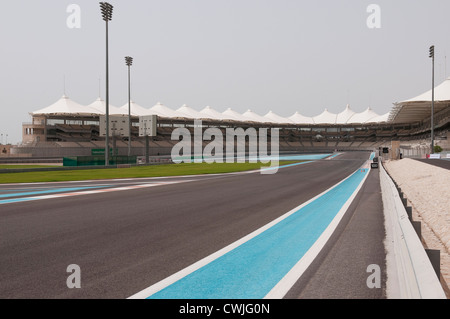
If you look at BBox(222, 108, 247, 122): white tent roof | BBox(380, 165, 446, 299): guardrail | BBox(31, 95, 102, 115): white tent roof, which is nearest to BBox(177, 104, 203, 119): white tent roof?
BBox(222, 108, 247, 122): white tent roof

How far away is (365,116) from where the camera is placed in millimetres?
113125

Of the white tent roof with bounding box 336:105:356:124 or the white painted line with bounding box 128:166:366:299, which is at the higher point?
the white tent roof with bounding box 336:105:356:124

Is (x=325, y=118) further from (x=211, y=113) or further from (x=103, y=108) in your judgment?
(x=103, y=108)

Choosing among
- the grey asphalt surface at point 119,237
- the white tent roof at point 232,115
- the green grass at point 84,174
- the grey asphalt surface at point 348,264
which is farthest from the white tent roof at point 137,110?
the grey asphalt surface at point 348,264

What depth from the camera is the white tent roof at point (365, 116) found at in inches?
4365

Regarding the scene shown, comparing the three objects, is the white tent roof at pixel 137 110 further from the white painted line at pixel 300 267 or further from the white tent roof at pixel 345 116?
the white painted line at pixel 300 267

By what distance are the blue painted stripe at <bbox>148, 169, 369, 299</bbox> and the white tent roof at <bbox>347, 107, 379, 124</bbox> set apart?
369 ft

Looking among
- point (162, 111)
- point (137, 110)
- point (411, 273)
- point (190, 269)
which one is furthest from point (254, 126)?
point (411, 273)

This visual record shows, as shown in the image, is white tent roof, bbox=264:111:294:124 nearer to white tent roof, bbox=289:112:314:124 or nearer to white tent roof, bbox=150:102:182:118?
white tent roof, bbox=289:112:314:124

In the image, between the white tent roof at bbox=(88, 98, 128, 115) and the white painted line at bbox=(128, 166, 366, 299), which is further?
the white tent roof at bbox=(88, 98, 128, 115)

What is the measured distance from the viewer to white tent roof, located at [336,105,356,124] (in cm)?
11619
